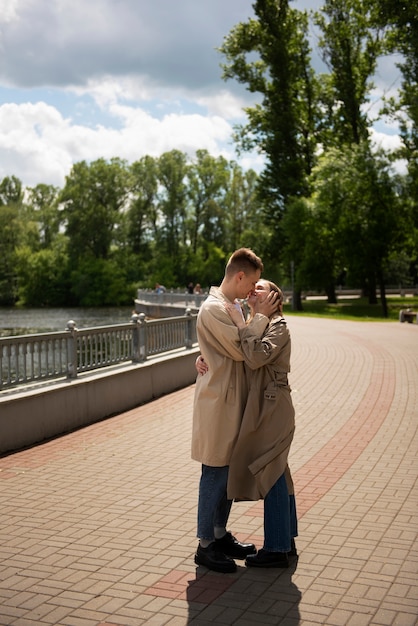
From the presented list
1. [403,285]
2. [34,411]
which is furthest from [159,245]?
[34,411]

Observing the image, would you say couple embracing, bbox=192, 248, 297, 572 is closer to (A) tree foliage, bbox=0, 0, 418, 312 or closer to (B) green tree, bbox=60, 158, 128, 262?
(A) tree foliage, bbox=0, 0, 418, 312

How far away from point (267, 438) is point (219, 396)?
0.40 meters

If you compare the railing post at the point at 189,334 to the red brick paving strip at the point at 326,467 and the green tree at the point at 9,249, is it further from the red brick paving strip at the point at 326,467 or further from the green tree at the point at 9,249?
the green tree at the point at 9,249

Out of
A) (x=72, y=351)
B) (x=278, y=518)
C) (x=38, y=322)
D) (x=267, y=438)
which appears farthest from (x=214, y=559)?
(x=38, y=322)

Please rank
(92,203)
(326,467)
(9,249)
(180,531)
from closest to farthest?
(180,531), (326,467), (92,203), (9,249)

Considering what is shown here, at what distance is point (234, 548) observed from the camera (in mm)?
5348

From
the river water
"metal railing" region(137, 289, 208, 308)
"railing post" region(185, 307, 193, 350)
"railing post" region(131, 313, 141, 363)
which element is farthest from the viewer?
the river water

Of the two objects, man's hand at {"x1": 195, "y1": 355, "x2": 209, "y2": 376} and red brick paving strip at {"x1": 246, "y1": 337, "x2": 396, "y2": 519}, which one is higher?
man's hand at {"x1": 195, "y1": 355, "x2": 209, "y2": 376}

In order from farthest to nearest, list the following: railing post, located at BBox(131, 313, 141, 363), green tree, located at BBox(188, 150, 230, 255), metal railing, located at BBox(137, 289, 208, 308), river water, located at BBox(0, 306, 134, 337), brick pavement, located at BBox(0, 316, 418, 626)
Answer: green tree, located at BBox(188, 150, 230, 255) < river water, located at BBox(0, 306, 134, 337) < metal railing, located at BBox(137, 289, 208, 308) < railing post, located at BBox(131, 313, 141, 363) < brick pavement, located at BBox(0, 316, 418, 626)


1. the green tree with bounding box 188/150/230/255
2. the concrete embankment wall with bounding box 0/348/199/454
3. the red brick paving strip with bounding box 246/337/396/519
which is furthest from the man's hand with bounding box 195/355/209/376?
the green tree with bounding box 188/150/230/255

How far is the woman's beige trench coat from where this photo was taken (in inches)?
197

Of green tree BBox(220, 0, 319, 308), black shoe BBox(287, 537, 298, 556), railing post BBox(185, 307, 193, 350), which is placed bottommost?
black shoe BBox(287, 537, 298, 556)

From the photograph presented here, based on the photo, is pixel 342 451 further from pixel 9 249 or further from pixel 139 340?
pixel 9 249

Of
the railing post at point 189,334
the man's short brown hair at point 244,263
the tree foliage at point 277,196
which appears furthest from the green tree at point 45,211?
the man's short brown hair at point 244,263
